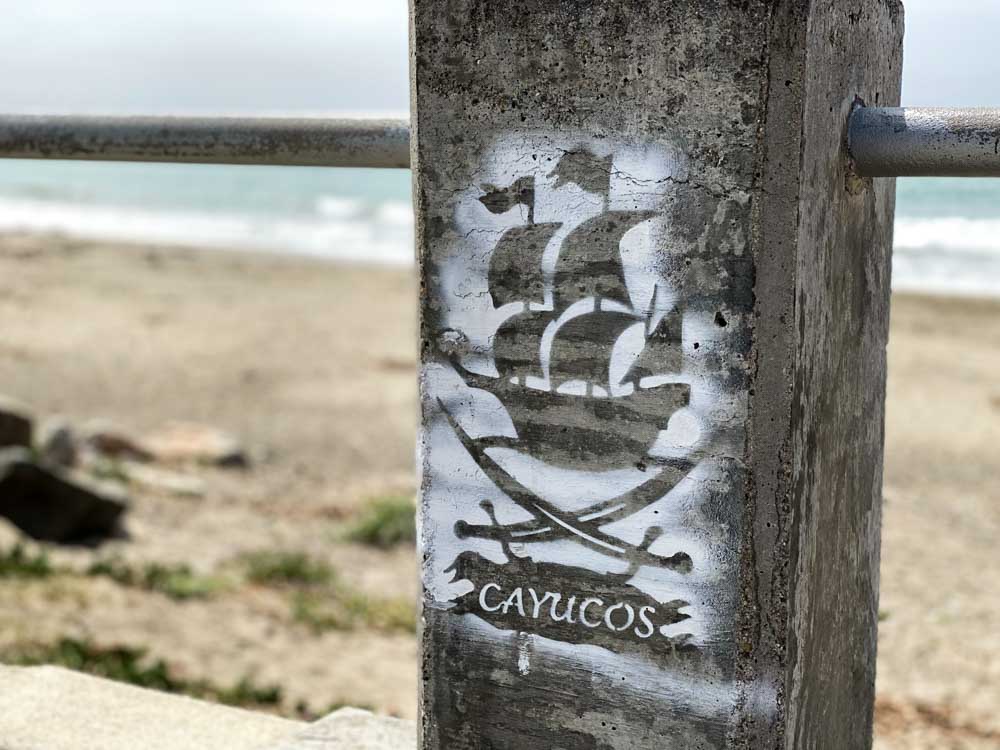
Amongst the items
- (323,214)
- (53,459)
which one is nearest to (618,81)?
(53,459)

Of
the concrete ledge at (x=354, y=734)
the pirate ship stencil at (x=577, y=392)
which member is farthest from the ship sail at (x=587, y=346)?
the concrete ledge at (x=354, y=734)

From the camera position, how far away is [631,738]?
5.67 feet

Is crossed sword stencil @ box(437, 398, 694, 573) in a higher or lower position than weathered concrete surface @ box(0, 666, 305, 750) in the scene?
higher

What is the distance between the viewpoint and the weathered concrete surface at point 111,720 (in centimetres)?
242

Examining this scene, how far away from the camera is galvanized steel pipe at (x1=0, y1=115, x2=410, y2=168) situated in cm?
222

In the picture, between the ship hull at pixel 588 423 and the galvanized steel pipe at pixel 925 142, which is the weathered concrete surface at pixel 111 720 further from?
the galvanized steel pipe at pixel 925 142

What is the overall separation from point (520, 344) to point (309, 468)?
7.36 metres

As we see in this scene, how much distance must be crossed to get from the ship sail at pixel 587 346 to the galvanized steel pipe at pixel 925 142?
16.5 inches

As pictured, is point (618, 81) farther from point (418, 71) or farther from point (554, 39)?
point (418, 71)

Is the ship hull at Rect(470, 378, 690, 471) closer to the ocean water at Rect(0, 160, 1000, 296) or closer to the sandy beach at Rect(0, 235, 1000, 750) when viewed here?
the sandy beach at Rect(0, 235, 1000, 750)

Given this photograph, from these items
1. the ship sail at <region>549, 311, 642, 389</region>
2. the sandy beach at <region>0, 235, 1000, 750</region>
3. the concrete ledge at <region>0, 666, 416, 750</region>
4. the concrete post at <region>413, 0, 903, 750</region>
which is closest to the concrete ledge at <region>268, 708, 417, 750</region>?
the concrete ledge at <region>0, 666, 416, 750</region>

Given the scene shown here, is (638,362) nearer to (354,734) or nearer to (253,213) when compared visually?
(354,734)

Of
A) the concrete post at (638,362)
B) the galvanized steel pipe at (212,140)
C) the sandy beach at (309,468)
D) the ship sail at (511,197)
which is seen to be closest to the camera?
the concrete post at (638,362)

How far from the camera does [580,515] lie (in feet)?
5.65
